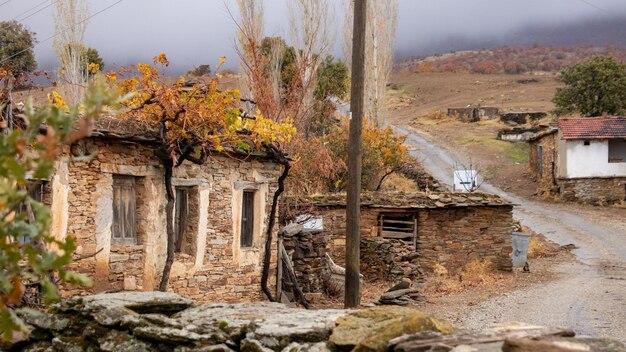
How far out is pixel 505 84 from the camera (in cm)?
7988

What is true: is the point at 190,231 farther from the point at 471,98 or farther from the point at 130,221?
the point at 471,98

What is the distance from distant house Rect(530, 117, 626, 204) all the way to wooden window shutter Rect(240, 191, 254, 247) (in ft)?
75.1

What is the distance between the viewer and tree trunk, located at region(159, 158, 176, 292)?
1133 cm

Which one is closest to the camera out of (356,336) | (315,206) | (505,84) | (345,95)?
(356,336)

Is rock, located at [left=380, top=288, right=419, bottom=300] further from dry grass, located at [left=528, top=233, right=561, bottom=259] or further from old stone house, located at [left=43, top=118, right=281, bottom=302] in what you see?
dry grass, located at [left=528, top=233, right=561, bottom=259]

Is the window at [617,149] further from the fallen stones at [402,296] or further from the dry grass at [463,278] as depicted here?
the fallen stones at [402,296]

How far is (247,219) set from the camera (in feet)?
44.7

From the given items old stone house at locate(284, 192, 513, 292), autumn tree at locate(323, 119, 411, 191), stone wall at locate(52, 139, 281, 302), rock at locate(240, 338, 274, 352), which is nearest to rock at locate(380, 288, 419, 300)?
stone wall at locate(52, 139, 281, 302)

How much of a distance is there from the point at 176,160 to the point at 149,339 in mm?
4329

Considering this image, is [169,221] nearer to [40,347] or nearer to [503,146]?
[40,347]

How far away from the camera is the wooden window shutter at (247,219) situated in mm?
13508

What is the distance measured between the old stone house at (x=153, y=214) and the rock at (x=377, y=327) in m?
4.85

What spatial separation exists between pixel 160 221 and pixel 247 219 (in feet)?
7.75

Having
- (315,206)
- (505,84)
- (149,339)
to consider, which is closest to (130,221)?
(149,339)
